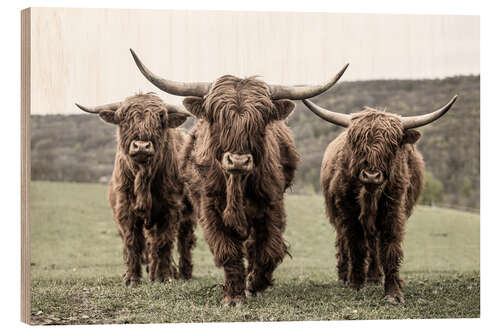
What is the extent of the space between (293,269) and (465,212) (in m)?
3.10

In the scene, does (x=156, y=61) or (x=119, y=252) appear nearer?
(x=156, y=61)

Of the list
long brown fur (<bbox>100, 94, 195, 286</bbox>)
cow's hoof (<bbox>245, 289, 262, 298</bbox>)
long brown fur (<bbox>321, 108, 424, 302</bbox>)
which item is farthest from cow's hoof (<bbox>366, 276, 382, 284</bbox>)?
long brown fur (<bbox>100, 94, 195, 286</bbox>)

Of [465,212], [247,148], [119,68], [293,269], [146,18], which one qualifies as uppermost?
[146,18]

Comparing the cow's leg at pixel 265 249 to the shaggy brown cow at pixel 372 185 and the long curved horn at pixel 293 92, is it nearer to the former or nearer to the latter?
the shaggy brown cow at pixel 372 185

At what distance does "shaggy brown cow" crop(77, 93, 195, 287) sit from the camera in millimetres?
9297

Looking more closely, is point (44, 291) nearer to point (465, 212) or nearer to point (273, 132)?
point (273, 132)

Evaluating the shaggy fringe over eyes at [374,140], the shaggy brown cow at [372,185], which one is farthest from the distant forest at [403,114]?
the shaggy fringe over eyes at [374,140]

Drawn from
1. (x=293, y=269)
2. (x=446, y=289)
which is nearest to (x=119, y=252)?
(x=293, y=269)

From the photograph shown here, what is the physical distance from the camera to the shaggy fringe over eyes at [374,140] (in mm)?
8586

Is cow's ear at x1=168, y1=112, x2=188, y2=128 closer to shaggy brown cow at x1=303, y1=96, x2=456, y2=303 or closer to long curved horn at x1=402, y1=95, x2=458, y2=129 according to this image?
shaggy brown cow at x1=303, y1=96, x2=456, y2=303

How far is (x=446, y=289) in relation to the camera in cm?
1002

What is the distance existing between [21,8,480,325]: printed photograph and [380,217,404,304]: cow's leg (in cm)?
2

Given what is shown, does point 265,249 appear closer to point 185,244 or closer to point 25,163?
point 185,244

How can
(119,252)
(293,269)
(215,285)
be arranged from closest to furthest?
1. (215,285)
2. (293,269)
3. (119,252)
